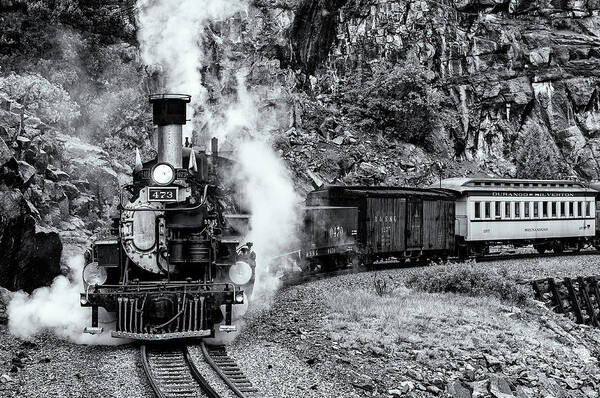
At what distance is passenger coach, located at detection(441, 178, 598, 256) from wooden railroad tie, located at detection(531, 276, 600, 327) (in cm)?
461

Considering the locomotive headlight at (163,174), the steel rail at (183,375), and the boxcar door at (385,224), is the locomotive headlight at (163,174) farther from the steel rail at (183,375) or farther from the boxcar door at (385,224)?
the boxcar door at (385,224)

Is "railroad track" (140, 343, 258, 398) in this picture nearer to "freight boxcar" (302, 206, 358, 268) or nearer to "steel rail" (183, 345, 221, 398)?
"steel rail" (183, 345, 221, 398)

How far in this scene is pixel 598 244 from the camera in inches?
1385

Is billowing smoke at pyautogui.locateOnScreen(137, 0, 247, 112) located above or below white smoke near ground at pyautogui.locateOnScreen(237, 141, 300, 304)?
above

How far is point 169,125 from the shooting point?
12297 millimetres

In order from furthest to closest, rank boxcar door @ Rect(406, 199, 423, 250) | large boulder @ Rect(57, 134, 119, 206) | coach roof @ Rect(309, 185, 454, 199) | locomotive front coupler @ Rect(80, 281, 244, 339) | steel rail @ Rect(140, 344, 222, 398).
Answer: large boulder @ Rect(57, 134, 119, 206), boxcar door @ Rect(406, 199, 423, 250), coach roof @ Rect(309, 185, 454, 199), locomotive front coupler @ Rect(80, 281, 244, 339), steel rail @ Rect(140, 344, 222, 398)

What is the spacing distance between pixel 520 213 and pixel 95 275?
21.0 metres

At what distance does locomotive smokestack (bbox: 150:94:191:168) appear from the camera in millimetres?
12297

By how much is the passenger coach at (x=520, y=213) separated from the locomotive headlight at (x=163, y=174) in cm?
1806

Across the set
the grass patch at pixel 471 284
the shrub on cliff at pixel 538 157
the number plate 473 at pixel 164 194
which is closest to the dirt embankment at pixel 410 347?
the grass patch at pixel 471 284

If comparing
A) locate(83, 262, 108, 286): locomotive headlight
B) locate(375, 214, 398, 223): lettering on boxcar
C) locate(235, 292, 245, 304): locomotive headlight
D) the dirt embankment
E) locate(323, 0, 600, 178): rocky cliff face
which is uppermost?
locate(323, 0, 600, 178): rocky cliff face

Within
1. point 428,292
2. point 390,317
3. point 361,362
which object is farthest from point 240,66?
point 361,362

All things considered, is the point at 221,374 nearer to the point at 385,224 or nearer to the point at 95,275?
the point at 95,275

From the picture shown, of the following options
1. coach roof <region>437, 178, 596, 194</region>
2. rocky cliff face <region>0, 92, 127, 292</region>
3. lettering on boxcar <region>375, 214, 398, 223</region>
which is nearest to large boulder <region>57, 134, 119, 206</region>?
rocky cliff face <region>0, 92, 127, 292</region>
